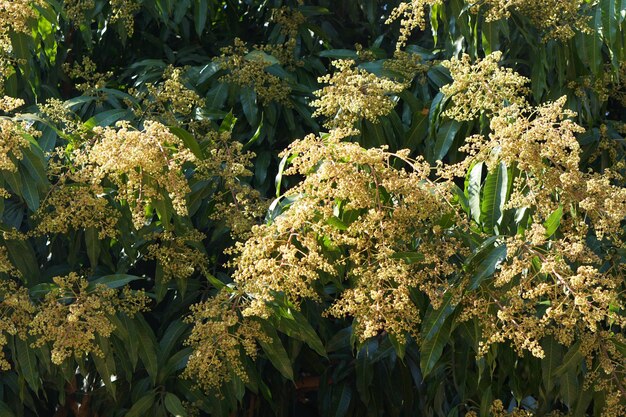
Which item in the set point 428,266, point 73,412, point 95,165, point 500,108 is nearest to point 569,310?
point 428,266

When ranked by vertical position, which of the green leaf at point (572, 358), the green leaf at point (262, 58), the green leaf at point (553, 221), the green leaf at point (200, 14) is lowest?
the green leaf at point (572, 358)

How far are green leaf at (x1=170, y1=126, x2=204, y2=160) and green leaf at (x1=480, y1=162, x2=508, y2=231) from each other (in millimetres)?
787

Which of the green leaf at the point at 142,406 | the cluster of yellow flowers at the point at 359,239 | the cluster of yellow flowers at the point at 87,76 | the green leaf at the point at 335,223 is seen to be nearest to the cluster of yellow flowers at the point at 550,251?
the cluster of yellow flowers at the point at 359,239

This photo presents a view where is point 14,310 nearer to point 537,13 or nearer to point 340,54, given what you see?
point 340,54

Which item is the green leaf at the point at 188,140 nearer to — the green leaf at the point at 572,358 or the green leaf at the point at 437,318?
the green leaf at the point at 437,318

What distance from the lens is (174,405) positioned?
3.11 meters

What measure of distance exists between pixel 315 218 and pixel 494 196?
45 cm

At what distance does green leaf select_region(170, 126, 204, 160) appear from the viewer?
3086 millimetres

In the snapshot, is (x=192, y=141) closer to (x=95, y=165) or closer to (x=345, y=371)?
(x=95, y=165)

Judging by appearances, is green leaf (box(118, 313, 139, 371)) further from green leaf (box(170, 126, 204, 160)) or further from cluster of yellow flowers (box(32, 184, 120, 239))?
green leaf (box(170, 126, 204, 160))

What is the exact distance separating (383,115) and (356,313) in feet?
3.05

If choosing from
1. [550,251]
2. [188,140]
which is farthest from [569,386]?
[188,140]

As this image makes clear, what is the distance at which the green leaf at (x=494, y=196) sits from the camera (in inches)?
110

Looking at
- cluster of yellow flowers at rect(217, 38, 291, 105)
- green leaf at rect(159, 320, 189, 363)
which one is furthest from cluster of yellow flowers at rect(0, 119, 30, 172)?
cluster of yellow flowers at rect(217, 38, 291, 105)
